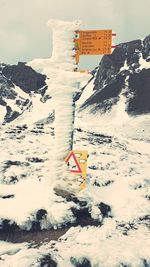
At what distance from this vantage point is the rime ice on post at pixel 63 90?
18.1 metres

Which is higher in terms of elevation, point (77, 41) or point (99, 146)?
point (77, 41)

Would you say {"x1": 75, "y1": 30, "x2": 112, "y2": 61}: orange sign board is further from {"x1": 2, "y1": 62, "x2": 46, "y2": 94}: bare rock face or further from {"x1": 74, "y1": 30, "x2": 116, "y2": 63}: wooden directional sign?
{"x1": 2, "y1": 62, "x2": 46, "y2": 94}: bare rock face

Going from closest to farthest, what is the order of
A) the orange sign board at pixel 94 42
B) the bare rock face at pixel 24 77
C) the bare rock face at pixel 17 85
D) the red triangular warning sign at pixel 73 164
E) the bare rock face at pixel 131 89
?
the orange sign board at pixel 94 42, the red triangular warning sign at pixel 73 164, the bare rock face at pixel 131 89, the bare rock face at pixel 17 85, the bare rock face at pixel 24 77

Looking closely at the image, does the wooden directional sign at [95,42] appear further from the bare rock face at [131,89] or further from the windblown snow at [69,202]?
the bare rock face at [131,89]

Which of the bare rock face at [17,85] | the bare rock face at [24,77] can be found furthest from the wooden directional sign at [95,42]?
the bare rock face at [24,77]

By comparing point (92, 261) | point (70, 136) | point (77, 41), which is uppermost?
point (77, 41)

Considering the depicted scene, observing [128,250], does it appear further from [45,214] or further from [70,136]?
[70,136]

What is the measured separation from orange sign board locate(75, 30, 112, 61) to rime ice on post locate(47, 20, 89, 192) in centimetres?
33

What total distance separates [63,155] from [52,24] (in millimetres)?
4571

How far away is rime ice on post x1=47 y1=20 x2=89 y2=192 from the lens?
712 inches

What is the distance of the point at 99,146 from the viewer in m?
29.3

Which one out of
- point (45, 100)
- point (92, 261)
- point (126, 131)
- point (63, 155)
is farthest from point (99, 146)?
point (45, 100)

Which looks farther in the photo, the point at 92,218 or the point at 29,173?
the point at 29,173

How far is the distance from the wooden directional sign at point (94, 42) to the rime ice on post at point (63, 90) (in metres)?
0.33
